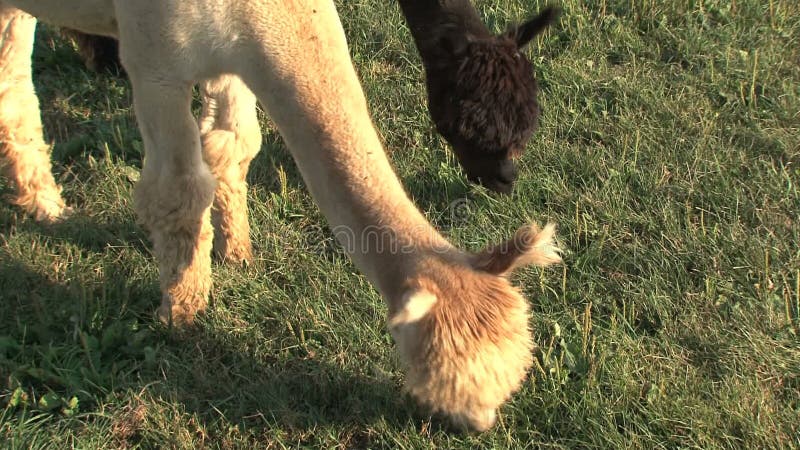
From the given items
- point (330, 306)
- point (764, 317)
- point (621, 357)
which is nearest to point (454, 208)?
point (330, 306)

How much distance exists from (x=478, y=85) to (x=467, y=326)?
175 centimetres

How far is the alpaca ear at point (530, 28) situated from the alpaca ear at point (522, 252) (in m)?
1.92

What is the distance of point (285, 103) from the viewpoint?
254 cm

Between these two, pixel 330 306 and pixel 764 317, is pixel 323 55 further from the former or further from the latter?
pixel 764 317

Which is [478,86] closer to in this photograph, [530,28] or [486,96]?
[486,96]

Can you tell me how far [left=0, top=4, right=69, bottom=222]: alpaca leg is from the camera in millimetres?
3721

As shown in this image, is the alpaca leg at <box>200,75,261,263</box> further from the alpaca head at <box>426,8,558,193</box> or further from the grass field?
the alpaca head at <box>426,8,558,193</box>

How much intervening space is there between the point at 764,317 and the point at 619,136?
4.51 feet

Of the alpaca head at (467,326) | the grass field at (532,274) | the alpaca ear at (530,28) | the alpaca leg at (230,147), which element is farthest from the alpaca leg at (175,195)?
the alpaca ear at (530,28)

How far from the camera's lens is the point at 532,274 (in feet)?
11.9

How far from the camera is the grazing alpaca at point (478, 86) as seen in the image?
3.62 metres

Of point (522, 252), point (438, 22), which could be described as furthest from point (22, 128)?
point (522, 252)

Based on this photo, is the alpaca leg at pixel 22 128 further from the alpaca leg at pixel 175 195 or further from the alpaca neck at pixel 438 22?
the alpaca neck at pixel 438 22

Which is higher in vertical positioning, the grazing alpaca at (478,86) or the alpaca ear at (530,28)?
the alpaca ear at (530,28)
